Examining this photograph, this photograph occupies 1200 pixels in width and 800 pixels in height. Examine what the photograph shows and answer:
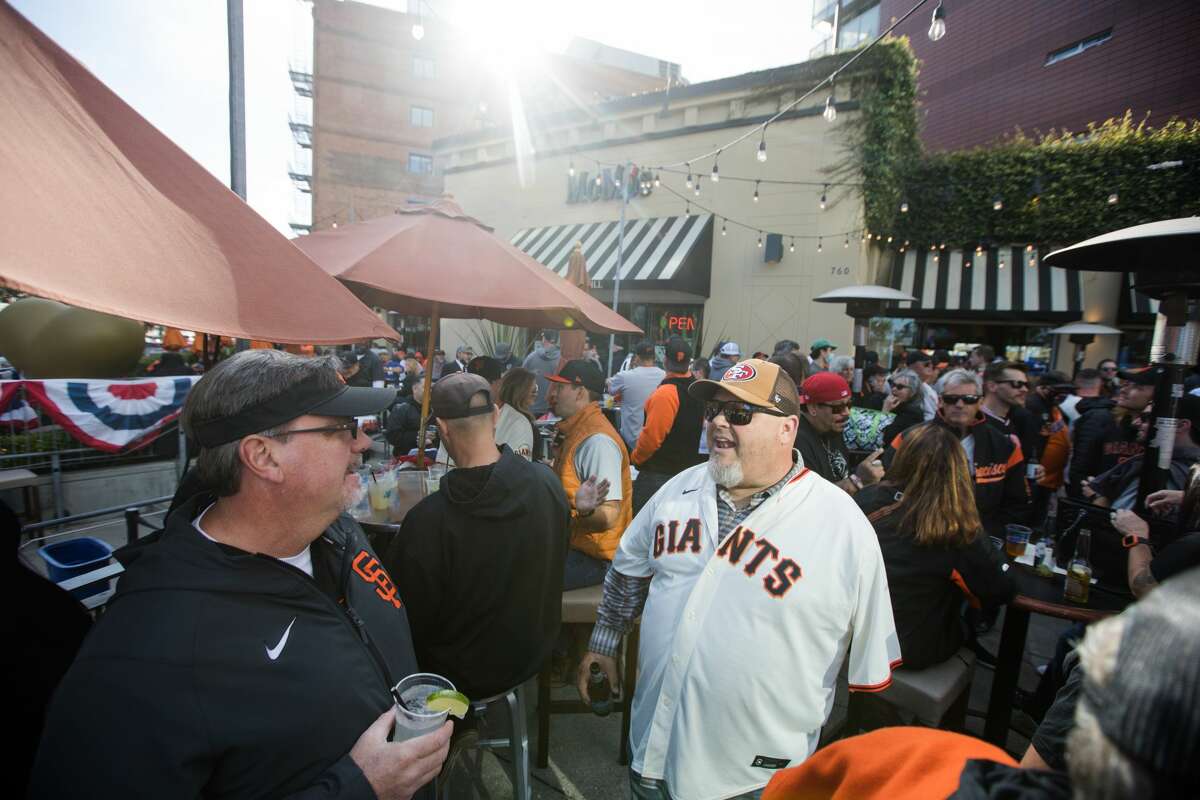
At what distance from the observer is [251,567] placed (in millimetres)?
1342

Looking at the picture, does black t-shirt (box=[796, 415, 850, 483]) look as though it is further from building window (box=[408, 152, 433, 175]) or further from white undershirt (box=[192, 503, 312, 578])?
building window (box=[408, 152, 433, 175])

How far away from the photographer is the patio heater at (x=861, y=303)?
8766 mm

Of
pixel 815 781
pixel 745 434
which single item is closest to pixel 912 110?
pixel 745 434

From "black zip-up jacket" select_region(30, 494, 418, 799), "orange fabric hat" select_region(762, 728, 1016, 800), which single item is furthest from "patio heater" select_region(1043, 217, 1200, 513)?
"black zip-up jacket" select_region(30, 494, 418, 799)

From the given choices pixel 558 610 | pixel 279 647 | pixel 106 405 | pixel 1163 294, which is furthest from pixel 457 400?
pixel 106 405

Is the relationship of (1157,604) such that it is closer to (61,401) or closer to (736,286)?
(61,401)

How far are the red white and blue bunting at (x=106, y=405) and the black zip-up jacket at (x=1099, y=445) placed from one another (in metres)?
8.93

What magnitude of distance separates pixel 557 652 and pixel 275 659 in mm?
2721

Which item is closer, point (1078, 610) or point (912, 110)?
point (1078, 610)

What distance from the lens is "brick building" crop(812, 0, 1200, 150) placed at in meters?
14.3

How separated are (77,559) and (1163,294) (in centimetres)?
693

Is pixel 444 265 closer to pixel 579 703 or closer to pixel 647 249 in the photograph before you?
pixel 579 703

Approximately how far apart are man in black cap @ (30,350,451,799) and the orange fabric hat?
3.04ft

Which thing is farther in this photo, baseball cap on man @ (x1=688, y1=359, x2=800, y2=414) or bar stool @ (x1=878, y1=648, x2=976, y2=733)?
bar stool @ (x1=878, y1=648, x2=976, y2=733)
